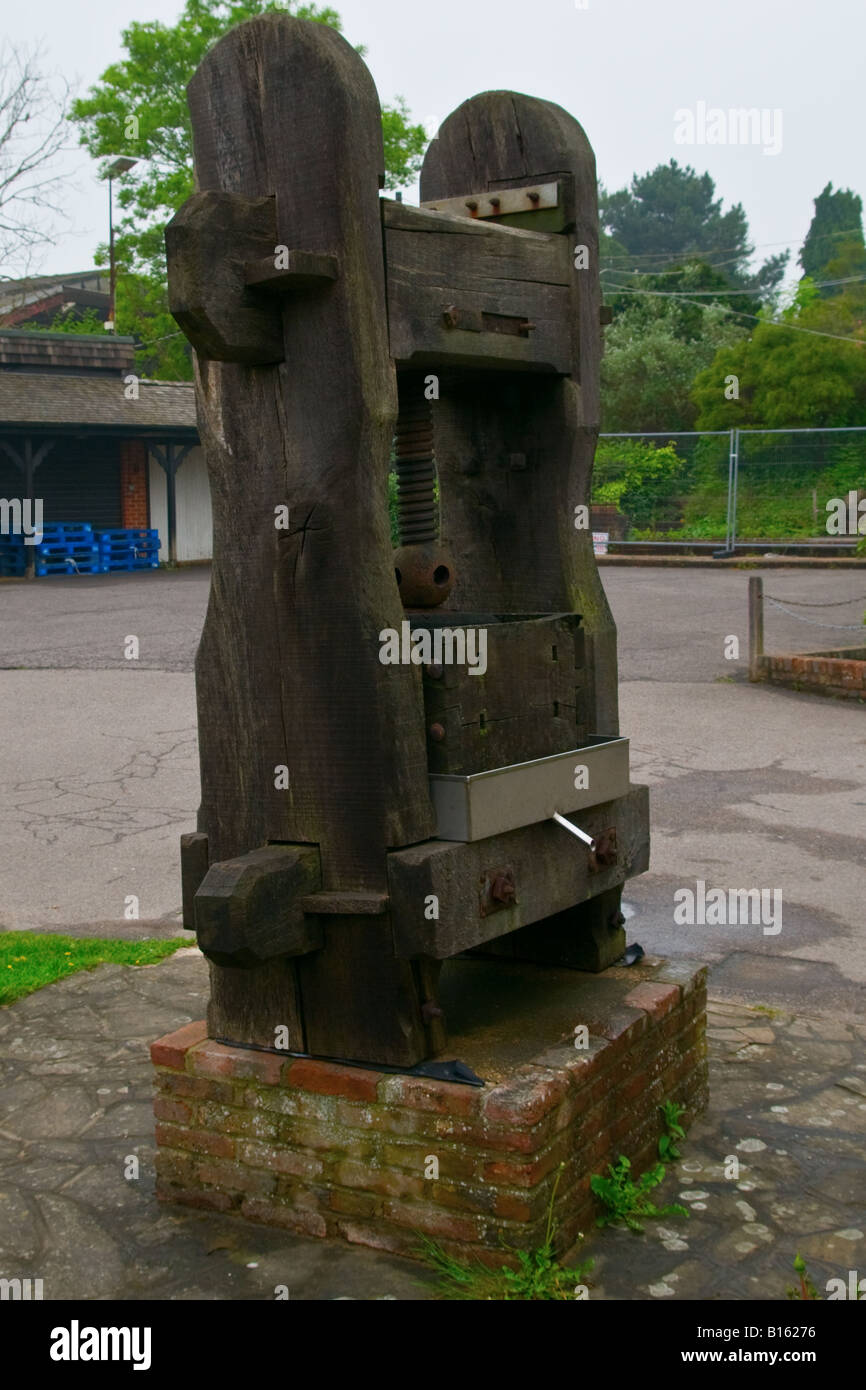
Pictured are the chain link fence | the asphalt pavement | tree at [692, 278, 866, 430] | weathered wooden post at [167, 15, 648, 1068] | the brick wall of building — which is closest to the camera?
weathered wooden post at [167, 15, 648, 1068]

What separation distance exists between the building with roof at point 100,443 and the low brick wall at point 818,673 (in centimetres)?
1439

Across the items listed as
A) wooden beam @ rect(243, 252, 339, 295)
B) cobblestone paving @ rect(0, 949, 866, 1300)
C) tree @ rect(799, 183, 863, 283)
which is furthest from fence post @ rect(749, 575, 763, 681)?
tree @ rect(799, 183, 863, 283)

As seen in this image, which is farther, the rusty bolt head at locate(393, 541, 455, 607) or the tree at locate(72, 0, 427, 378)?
the tree at locate(72, 0, 427, 378)

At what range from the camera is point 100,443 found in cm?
2558

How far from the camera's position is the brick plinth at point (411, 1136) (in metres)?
2.94

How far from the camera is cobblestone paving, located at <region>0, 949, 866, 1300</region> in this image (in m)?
2.96

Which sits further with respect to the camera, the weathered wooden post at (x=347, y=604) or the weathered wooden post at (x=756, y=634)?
the weathered wooden post at (x=756, y=634)

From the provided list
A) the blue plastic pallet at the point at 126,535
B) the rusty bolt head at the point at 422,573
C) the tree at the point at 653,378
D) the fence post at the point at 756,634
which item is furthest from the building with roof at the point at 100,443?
the rusty bolt head at the point at 422,573

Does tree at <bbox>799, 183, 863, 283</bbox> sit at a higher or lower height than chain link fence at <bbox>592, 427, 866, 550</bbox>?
higher

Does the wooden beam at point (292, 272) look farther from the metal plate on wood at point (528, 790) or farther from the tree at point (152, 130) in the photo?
the tree at point (152, 130)

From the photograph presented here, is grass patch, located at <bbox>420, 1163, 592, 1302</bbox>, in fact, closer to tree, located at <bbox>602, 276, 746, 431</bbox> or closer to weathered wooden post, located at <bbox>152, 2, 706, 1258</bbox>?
weathered wooden post, located at <bbox>152, 2, 706, 1258</bbox>

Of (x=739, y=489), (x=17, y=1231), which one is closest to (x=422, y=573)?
(x=17, y=1231)

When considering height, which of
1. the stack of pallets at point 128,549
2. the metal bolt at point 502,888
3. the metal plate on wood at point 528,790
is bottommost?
the metal bolt at point 502,888

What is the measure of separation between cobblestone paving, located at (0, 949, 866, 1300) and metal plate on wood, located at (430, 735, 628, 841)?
37.2 inches
